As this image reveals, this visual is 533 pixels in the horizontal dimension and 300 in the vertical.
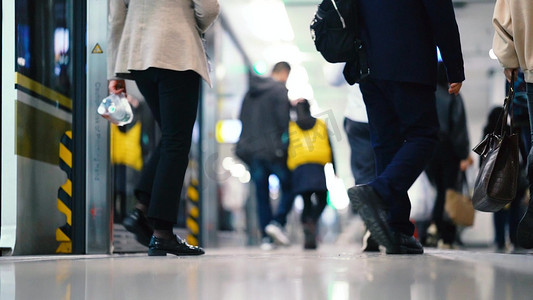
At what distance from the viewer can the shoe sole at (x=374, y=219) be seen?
370 cm

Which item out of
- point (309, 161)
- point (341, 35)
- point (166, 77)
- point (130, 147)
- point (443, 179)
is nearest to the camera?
point (166, 77)

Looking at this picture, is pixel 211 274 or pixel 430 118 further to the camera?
pixel 430 118

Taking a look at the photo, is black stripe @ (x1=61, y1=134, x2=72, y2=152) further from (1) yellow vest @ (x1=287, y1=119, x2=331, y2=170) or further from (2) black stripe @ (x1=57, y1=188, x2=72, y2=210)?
(1) yellow vest @ (x1=287, y1=119, x2=331, y2=170)

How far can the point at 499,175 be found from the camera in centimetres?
382

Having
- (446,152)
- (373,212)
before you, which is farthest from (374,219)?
(446,152)

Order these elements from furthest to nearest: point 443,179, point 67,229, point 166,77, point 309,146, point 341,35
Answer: point 443,179 → point 309,146 → point 67,229 → point 341,35 → point 166,77

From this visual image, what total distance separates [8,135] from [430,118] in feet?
7.43

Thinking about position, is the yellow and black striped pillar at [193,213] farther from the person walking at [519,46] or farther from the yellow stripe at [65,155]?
the person walking at [519,46]

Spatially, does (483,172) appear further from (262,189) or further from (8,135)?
(262,189)

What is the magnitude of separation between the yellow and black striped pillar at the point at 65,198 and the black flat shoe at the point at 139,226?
1.14 meters

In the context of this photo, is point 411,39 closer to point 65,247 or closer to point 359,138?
point 359,138

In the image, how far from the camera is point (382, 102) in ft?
13.4

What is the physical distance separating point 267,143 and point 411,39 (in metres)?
4.12

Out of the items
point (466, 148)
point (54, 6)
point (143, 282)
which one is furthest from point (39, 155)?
point (466, 148)
